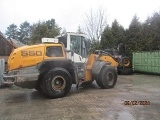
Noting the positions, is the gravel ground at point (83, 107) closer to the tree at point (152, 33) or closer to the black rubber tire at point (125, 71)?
the black rubber tire at point (125, 71)

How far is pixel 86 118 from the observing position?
7195mm

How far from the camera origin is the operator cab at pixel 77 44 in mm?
12258

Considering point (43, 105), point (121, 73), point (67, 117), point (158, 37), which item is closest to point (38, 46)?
point (43, 105)

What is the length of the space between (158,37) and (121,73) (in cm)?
508

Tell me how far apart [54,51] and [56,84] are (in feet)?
4.41

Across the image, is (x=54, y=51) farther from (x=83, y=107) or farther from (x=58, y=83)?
(x=83, y=107)

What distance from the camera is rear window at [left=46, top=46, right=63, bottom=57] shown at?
10.8 m

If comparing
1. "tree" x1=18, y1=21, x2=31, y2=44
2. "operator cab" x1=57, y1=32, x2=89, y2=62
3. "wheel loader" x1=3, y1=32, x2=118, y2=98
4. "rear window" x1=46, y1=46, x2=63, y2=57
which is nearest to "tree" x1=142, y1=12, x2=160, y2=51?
"operator cab" x1=57, y1=32, x2=89, y2=62

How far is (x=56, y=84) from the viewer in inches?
420

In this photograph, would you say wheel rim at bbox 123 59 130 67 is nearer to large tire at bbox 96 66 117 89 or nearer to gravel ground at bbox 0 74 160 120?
large tire at bbox 96 66 117 89

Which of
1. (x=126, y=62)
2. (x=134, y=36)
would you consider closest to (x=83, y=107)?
(x=126, y=62)

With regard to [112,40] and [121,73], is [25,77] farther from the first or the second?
[112,40]

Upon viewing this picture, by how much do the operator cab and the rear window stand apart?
117 centimetres

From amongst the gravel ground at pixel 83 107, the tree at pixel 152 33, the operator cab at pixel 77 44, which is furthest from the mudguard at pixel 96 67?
the tree at pixel 152 33
